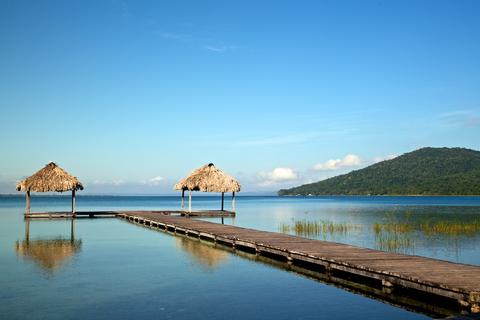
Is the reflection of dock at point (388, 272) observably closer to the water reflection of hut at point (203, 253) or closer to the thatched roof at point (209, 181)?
the water reflection of hut at point (203, 253)

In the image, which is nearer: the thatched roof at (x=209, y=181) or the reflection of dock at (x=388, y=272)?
the reflection of dock at (x=388, y=272)

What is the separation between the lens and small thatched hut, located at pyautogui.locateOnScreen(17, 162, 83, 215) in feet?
118

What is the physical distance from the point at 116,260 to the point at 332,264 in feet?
25.0

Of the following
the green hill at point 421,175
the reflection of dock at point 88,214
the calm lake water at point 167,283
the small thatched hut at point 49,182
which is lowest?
the calm lake water at point 167,283

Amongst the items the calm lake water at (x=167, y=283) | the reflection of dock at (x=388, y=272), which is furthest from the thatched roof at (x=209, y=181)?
the reflection of dock at (x=388, y=272)

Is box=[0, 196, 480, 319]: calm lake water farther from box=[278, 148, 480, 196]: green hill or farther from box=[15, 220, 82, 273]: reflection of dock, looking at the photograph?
box=[278, 148, 480, 196]: green hill

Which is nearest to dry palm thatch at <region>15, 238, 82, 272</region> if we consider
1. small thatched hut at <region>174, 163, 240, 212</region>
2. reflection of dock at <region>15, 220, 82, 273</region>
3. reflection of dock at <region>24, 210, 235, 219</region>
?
reflection of dock at <region>15, 220, 82, 273</region>

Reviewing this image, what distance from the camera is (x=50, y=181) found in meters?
36.3

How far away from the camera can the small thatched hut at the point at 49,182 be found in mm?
36000

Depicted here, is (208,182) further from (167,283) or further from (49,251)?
(167,283)

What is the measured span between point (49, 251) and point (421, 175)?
4663 inches

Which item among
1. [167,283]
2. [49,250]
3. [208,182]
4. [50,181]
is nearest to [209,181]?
[208,182]

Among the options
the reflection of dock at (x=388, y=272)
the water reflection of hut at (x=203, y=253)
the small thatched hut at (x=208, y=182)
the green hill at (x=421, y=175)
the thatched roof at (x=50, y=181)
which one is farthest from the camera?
the green hill at (x=421, y=175)

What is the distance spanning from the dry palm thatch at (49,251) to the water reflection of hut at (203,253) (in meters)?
4.19
